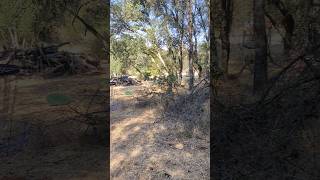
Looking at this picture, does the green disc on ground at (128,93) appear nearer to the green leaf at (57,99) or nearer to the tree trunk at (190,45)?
the tree trunk at (190,45)

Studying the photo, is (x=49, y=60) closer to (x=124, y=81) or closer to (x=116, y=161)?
(x=124, y=81)

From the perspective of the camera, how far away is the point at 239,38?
3.28 metres

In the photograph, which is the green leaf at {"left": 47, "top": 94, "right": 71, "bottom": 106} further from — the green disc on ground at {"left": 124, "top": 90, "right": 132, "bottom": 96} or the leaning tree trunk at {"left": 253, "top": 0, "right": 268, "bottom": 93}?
the green disc on ground at {"left": 124, "top": 90, "right": 132, "bottom": 96}

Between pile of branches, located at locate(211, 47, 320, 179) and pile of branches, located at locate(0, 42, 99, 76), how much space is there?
A: 115cm

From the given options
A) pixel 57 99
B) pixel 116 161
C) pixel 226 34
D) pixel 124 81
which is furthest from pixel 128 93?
pixel 226 34

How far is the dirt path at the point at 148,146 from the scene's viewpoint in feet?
15.5

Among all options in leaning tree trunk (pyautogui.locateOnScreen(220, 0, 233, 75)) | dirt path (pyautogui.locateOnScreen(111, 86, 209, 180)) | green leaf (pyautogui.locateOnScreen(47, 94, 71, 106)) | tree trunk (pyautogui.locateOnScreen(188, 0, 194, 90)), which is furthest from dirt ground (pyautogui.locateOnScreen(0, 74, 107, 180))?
tree trunk (pyautogui.locateOnScreen(188, 0, 194, 90))

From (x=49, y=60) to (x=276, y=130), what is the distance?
190 centimetres

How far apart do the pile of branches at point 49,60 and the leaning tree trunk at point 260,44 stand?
1309 mm

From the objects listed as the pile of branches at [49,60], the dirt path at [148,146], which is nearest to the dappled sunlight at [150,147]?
the dirt path at [148,146]

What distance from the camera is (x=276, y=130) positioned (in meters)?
3.24

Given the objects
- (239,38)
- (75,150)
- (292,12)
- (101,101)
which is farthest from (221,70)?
(75,150)

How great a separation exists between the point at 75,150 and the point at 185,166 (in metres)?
1.91

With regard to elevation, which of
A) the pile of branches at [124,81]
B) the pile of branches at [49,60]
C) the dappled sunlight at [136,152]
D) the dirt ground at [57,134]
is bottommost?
the dappled sunlight at [136,152]
